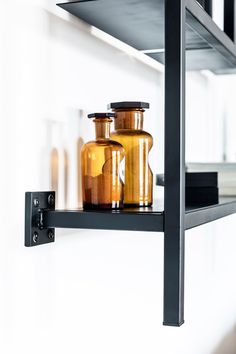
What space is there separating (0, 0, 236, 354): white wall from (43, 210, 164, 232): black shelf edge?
5 centimetres

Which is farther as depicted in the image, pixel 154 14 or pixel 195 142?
pixel 195 142

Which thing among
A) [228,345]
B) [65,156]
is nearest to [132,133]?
[65,156]

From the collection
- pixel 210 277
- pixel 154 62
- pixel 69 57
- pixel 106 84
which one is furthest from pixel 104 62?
pixel 210 277

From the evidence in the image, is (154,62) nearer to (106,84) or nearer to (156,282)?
(106,84)

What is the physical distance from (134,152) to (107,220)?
0.17 m

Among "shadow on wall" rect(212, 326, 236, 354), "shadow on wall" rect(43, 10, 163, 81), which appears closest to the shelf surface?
"shadow on wall" rect(43, 10, 163, 81)

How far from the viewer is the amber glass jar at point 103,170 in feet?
2.91

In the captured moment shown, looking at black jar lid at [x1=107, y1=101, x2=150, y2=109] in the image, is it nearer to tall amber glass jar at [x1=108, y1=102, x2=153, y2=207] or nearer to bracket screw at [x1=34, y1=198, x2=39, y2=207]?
tall amber glass jar at [x1=108, y1=102, x2=153, y2=207]

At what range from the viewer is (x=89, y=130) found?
1.08 meters

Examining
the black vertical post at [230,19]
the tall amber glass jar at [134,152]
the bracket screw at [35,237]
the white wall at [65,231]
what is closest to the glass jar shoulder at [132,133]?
the tall amber glass jar at [134,152]

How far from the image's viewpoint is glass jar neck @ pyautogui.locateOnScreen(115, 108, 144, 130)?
0.96 meters

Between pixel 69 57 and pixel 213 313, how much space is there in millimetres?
1164

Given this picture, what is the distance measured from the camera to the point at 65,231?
993mm

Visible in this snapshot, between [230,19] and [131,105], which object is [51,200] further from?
[230,19]
